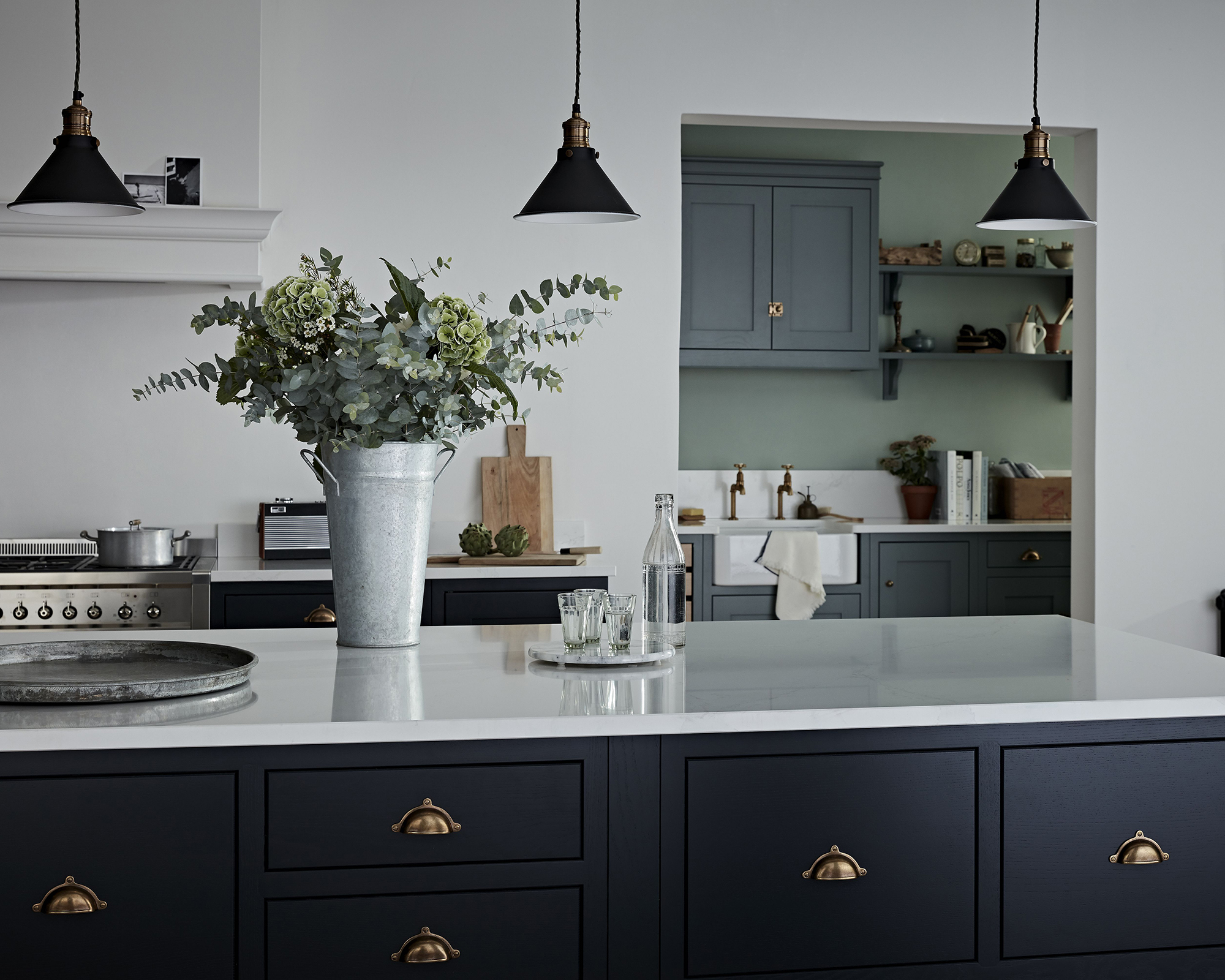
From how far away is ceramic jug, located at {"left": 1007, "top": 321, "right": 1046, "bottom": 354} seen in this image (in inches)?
219

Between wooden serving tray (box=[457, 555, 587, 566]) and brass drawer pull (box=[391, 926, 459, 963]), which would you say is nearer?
brass drawer pull (box=[391, 926, 459, 963])

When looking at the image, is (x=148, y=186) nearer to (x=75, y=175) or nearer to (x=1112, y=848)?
(x=75, y=175)

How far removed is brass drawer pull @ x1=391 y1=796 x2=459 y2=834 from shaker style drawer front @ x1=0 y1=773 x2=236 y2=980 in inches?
8.2

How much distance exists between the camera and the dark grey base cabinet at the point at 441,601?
11.1ft

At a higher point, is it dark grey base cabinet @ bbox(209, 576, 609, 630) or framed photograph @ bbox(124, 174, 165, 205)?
framed photograph @ bbox(124, 174, 165, 205)

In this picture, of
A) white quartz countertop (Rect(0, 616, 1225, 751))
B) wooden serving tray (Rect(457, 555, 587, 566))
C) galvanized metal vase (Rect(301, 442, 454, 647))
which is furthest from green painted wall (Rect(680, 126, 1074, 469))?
galvanized metal vase (Rect(301, 442, 454, 647))

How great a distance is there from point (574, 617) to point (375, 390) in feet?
1.54

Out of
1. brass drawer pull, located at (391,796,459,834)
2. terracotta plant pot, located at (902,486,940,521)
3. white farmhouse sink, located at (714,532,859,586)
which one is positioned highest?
terracotta plant pot, located at (902,486,940,521)

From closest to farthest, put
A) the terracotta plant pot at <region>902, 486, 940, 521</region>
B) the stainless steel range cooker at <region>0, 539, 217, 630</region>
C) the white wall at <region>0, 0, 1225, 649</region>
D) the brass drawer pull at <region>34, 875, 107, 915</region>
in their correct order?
the brass drawer pull at <region>34, 875, 107, 915</region> → the stainless steel range cooker at <region>0, 539, 217, 630</region> → the white wall at <region>0, 0, 1225, 649</region> → the terracotta plant pot at <region>902, 486, 940, 521</region>

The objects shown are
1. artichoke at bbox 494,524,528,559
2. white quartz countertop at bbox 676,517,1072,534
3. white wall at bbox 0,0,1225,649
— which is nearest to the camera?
artichoke at bbox 494,524,528,559

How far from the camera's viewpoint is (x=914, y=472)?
18.4 ft

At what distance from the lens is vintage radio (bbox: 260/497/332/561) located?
3.67 meters

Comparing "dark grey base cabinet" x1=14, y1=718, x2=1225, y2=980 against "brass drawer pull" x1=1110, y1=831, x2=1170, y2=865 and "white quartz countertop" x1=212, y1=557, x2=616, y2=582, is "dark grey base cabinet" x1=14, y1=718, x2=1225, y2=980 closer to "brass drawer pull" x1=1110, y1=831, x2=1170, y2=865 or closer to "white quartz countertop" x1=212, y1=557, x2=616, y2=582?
"brass drawer pull" x1=1110, y1=831, x2=1170, y2=865

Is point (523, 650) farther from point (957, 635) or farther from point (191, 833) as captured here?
point (957, 635)
